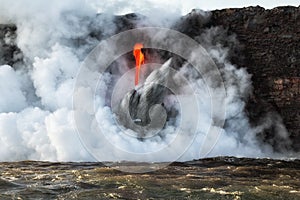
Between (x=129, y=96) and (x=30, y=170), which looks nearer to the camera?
(x=30, y=170)

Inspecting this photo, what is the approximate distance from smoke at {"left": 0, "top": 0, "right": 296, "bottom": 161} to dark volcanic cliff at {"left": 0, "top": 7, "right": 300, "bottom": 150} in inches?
28.3

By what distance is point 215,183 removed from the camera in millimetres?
12227

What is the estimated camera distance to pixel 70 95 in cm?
2114

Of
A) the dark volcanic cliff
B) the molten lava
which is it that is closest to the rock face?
the dark volcanic cliff

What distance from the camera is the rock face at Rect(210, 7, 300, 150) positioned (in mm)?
23828

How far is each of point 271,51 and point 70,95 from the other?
452 inches

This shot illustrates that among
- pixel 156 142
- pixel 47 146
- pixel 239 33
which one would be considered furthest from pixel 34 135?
pixel 239 33

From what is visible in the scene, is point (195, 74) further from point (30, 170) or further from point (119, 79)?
point (30, 170)

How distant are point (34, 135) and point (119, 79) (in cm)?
838

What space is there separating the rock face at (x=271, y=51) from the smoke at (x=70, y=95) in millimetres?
840

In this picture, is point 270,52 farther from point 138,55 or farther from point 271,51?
point 138,55

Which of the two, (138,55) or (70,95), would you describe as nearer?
(70,95)

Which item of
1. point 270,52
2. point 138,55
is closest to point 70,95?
point 138,55

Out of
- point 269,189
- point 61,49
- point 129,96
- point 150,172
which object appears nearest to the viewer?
point 269,189
